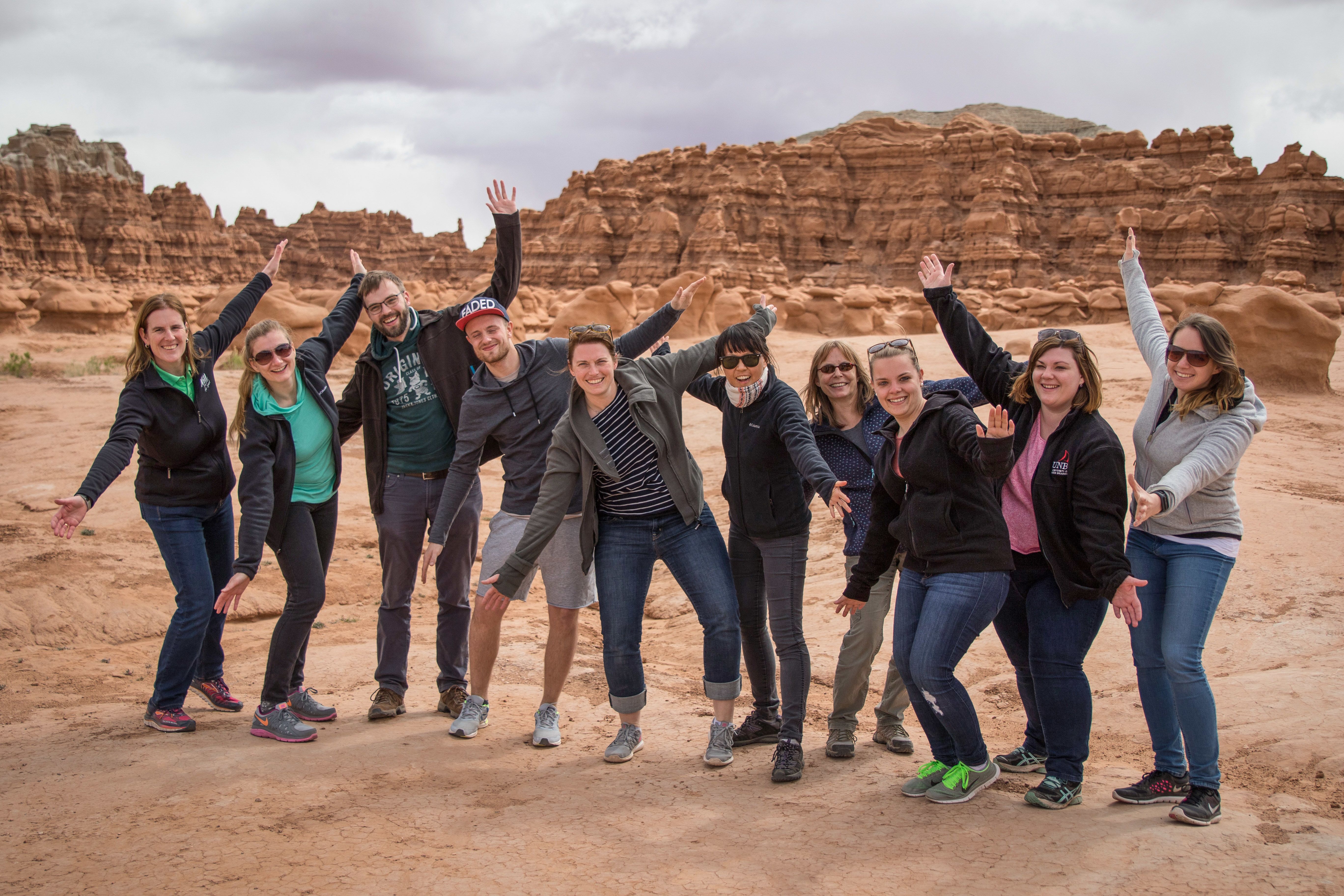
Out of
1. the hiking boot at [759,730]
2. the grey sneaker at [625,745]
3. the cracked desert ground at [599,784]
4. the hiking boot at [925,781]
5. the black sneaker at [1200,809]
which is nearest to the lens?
the cracked desert ground at [599,784]

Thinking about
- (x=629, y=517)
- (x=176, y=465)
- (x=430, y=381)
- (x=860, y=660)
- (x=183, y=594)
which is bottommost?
(x=860, y=660)

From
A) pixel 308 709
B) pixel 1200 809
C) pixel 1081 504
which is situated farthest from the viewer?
pixel 308 709

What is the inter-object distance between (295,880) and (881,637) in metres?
2.51

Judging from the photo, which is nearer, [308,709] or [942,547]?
[942,547]

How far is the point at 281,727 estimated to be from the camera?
13.7 ft

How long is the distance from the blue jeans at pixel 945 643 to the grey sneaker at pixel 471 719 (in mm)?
2038

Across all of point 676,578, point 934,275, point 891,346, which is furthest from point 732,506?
point 934,275

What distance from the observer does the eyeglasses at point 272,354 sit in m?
4.16

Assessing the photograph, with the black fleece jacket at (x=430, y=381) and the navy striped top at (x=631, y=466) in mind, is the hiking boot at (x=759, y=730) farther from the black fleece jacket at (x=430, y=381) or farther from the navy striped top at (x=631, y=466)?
the black fleece jacket at (x=430, y=381)

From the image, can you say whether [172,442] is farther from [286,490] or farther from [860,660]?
[860,660]

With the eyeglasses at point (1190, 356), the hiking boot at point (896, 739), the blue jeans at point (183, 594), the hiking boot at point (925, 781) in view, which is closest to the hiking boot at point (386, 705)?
the blue jeans at point (183, 594)

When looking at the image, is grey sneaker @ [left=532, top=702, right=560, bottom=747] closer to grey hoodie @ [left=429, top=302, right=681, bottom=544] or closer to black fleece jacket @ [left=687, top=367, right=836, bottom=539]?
→ grey hoodie @ [left=429, top=302, right=681, bottom=544]

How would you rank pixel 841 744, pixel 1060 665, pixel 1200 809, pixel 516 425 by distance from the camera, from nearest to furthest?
Result: pixel 1200 809
pixel 1060 665
pixel 841 744
pixel 516 425

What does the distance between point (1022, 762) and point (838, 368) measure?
6.04 feet
